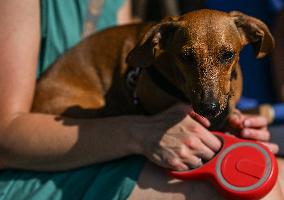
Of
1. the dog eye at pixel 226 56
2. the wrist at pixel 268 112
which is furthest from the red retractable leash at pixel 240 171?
the wrist at pixel 268 112

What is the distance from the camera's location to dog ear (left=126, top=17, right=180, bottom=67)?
1.61 metres

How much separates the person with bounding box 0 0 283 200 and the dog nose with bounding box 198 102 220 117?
0.34 ft

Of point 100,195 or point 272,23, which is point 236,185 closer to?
point 100,195

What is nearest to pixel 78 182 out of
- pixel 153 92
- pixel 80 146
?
pixel 80 146

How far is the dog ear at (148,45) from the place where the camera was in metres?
1.61

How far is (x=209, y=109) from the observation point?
1.43m

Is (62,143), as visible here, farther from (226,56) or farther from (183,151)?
(226,56)

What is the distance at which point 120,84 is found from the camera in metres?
2.07

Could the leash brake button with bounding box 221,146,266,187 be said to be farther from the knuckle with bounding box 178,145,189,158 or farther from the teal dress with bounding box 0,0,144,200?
the teal dress with bounding box 0,0,144,200

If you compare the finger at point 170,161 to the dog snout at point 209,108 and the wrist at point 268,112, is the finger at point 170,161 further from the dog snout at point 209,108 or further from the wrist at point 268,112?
the wrist at point 268,112

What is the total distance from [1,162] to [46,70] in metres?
0.53

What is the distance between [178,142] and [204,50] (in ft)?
0.96

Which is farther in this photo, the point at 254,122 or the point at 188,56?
the point at 254,122

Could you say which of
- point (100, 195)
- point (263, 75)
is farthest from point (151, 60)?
point (263, 75)
